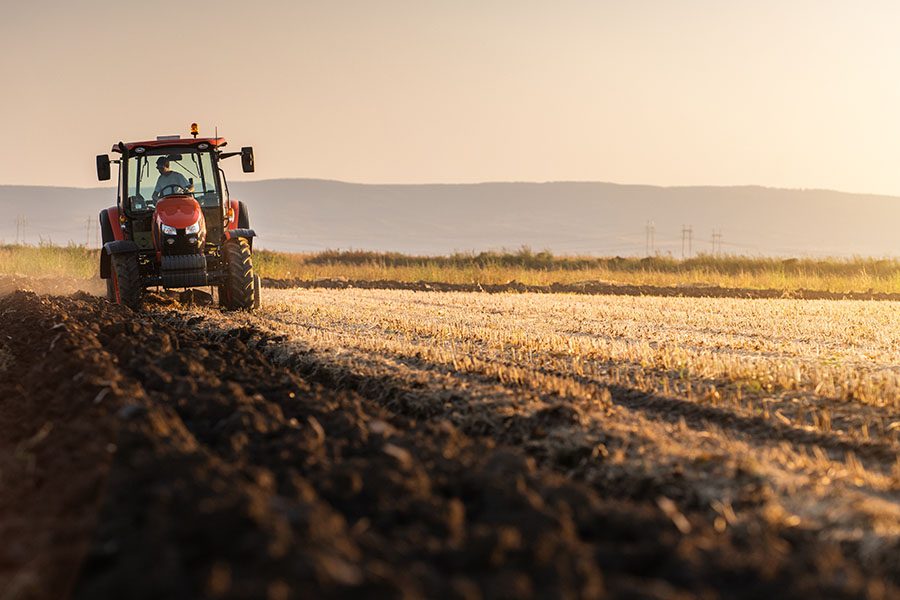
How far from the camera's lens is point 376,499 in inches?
218

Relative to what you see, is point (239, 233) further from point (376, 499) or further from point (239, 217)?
point (376, 499)

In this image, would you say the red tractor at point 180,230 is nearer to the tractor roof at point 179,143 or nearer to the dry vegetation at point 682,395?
the tractor roof at point 179,143

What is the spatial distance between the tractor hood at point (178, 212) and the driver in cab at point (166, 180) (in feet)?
1.98

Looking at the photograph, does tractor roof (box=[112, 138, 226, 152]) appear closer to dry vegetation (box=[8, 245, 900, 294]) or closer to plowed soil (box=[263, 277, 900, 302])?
plowed soil (box=[263, 277, 900, 302])

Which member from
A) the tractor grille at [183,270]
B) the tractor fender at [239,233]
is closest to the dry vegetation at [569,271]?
the tractor fender at [239,233]

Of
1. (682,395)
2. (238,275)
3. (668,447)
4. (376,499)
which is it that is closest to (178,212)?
(238,275)

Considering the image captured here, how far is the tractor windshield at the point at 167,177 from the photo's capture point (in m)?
17.6

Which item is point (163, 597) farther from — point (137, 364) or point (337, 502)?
point (137, 364)

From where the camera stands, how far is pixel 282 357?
40.2 feet

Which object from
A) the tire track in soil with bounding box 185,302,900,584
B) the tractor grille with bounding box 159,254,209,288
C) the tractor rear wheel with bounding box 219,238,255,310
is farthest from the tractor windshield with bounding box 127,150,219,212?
the tire track in soil with bounding box 185,302,900,584

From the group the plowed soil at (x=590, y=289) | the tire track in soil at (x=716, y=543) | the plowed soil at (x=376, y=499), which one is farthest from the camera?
the plowed soil at (x=590, y=289)

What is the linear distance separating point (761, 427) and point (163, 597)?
5.45 metres

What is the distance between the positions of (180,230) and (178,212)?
0.93 ft

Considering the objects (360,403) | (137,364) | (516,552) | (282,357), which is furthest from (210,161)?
(516,552)
